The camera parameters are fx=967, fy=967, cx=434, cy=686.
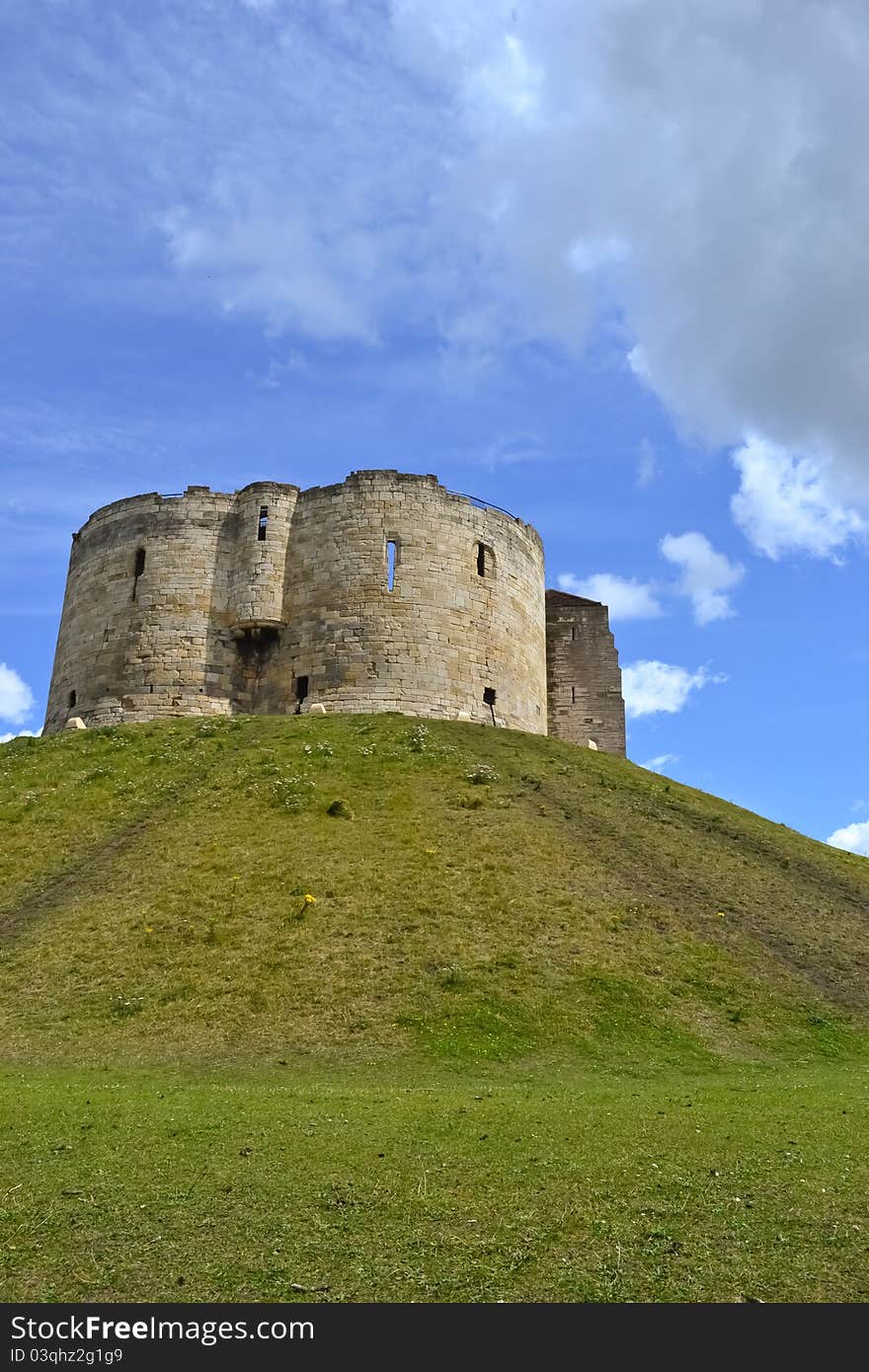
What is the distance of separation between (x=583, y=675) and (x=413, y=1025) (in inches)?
1202

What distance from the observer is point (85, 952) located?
731 inches

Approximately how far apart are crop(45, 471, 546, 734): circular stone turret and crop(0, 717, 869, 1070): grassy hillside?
18.1 ft

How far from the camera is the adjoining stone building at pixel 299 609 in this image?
35.8 m

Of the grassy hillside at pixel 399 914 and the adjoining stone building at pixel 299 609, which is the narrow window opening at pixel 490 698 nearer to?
the adjoining stone building at pixel 299 609

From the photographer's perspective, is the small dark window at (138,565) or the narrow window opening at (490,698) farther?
the small dark window at (138,565)

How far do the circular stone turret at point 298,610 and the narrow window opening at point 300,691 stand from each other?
0.17ft

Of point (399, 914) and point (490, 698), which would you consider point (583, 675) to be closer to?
point (490, 698)

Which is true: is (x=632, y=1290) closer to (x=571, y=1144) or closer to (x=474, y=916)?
(x=571, y=1144)

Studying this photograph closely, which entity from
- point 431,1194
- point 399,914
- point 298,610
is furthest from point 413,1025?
point 298,610

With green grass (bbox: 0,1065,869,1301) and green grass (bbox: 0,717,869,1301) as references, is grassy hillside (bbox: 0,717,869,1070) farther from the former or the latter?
green grass (bbox: 0,1065,869,1301)

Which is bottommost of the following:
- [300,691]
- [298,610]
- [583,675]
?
[300,691]

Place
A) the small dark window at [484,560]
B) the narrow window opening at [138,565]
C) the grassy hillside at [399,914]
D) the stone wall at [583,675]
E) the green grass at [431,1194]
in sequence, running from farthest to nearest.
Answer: the stone wall at [583,675] → the small dark window at [484,560] → the narrow window opening at [138,565] → the grassy hillside at [399,914] → the green grass at [431,1194]

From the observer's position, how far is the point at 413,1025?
1595 centimetres

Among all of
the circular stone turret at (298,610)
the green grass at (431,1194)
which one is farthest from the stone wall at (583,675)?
the green grass at (431,1194)
